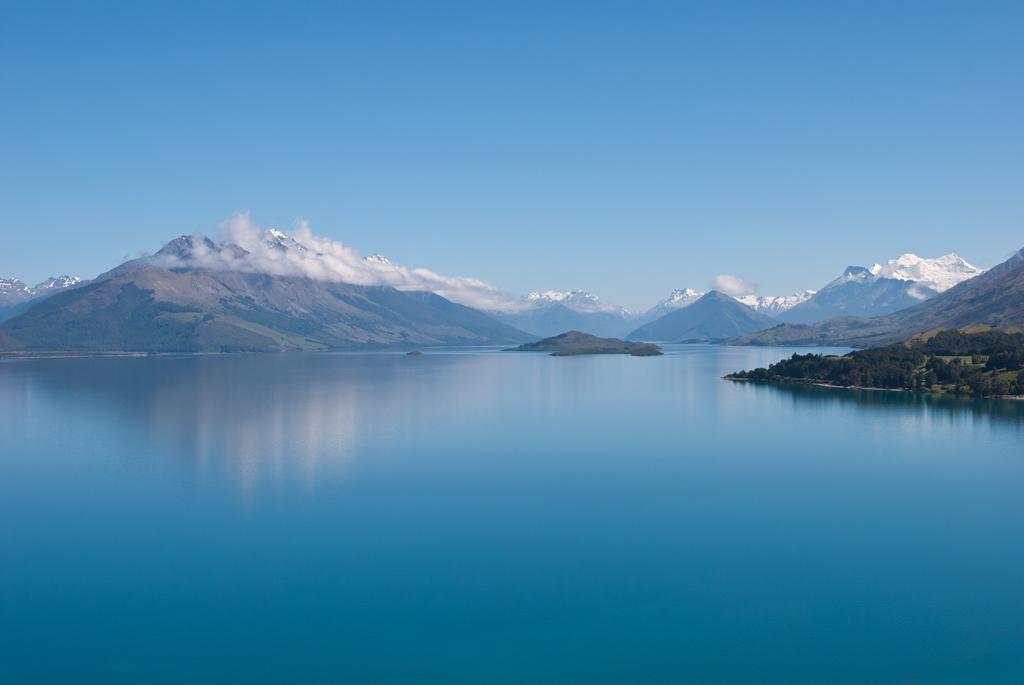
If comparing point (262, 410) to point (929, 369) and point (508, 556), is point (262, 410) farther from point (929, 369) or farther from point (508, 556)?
point (929, 369)

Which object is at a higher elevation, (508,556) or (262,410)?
(262,410)

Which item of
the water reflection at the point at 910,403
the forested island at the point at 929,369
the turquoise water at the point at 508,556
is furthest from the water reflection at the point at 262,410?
the forested island at the point at 929,369

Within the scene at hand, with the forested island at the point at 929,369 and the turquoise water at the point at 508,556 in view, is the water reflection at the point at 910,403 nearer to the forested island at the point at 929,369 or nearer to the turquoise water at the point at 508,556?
the forested island at the point at 929,369

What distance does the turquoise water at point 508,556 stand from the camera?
22281 mm

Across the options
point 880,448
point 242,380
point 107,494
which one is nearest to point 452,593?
point 107,494

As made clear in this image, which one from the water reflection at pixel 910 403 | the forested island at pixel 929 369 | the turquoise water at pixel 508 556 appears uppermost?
the forested island at pixel 929 369

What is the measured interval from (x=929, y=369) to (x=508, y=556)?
113 metres

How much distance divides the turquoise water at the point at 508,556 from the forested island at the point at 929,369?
42.3 metres

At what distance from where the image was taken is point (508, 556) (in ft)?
101

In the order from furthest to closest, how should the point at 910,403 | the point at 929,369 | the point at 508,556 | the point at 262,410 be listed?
the point at 929,369 → the point at 910,403 → the point at 262,410 → the point at 508,556

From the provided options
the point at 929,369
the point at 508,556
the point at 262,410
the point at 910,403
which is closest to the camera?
the point at 508,556

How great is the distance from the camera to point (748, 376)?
139250 mm

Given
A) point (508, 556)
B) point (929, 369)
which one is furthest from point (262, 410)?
point (929, 369)

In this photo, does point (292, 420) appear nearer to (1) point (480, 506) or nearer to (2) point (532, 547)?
(1) point (480, 506)
